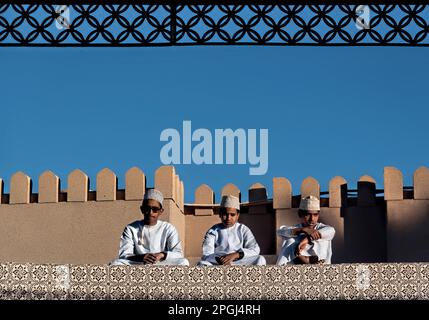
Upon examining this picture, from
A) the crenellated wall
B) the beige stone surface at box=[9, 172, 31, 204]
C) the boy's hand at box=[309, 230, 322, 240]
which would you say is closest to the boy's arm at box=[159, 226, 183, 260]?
the boy's hand at box=[309, 230, 322, 240]

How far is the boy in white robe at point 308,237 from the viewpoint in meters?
11.9

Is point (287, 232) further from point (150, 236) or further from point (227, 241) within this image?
point (150, 236)

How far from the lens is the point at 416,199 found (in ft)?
66.1

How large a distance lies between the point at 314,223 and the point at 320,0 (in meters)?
2.62

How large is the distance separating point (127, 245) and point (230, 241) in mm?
1095

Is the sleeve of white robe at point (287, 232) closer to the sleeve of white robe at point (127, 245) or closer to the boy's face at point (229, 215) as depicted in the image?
the boy's face at point (229, 215)

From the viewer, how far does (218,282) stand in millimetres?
8227

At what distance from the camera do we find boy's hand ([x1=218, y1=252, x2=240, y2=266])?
36.0ft

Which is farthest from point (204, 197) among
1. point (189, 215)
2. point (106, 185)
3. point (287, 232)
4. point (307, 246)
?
point (287, 232)

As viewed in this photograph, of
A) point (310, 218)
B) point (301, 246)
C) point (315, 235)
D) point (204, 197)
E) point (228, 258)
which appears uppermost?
point (204, 197)

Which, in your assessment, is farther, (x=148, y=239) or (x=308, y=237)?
(x=308, y=237)

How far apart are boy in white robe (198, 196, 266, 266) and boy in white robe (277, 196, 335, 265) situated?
0.35 metres
